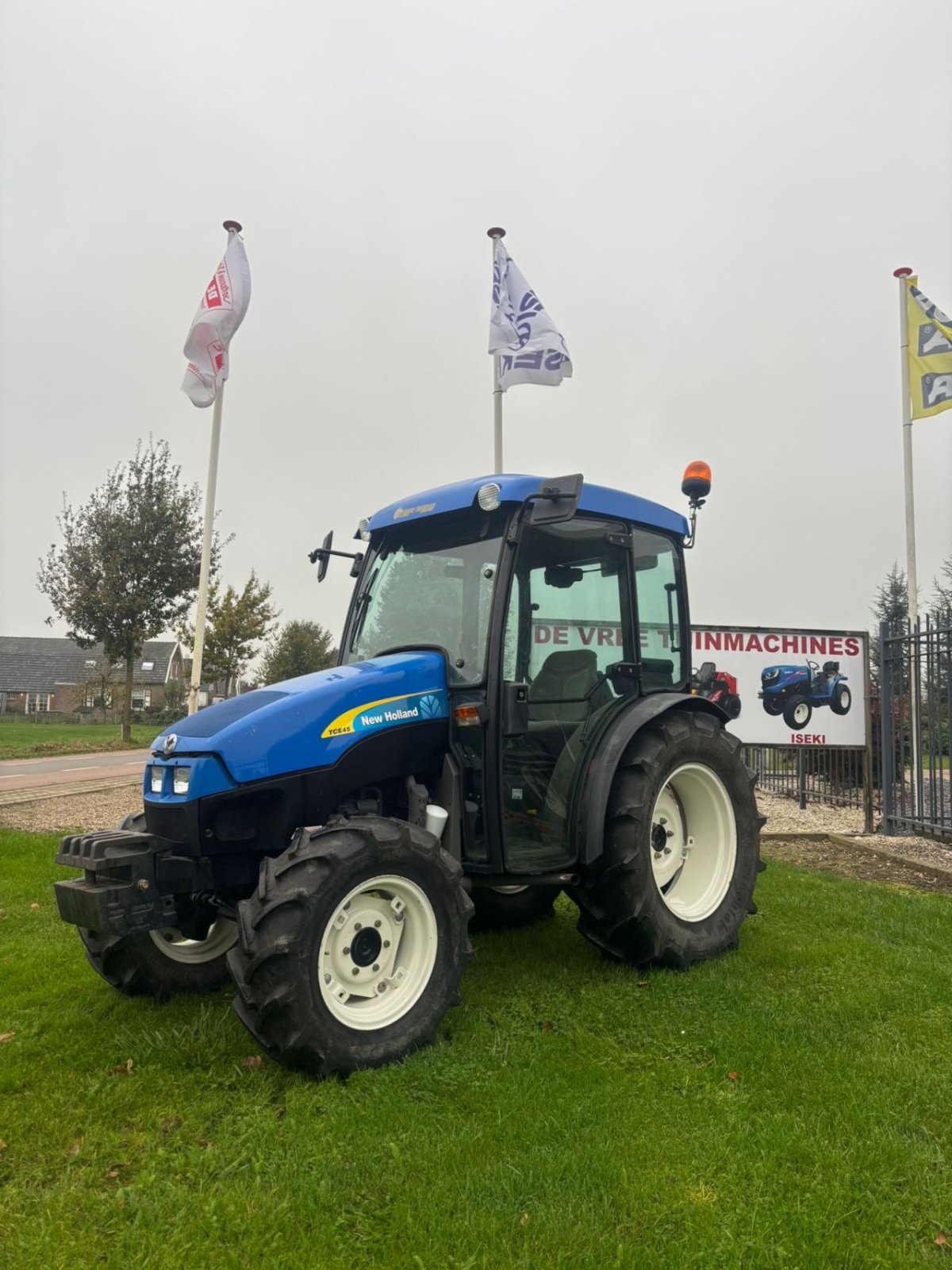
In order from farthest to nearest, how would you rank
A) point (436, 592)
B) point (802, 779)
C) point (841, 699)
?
point (802, 779), point (841, 699), point (436, 592)

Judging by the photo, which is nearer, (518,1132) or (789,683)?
(518,1132)

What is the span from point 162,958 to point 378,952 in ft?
3.83

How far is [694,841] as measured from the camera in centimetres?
502

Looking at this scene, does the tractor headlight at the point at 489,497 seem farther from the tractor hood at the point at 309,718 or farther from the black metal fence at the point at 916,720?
the black metal fence at the point at 916,720

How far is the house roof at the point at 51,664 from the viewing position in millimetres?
55250

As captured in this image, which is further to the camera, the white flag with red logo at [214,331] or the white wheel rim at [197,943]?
the white flag with red logo at [214,331]

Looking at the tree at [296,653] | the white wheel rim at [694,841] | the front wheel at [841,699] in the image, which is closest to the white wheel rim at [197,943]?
the white wheel rim at [694,841]

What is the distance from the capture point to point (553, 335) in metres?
10.9

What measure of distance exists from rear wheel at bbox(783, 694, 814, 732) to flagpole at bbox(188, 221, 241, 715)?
674cm

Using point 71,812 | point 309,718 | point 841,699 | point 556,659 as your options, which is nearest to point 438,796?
point 309,718

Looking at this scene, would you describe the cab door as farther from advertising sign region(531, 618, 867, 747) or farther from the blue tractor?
the blue tractor

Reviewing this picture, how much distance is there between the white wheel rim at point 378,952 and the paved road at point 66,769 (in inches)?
402

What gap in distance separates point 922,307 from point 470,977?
11389 mm

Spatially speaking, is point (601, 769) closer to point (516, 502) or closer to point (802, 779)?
point (516, 502)
